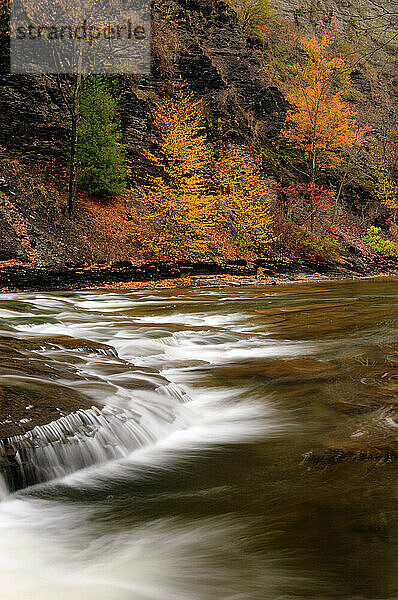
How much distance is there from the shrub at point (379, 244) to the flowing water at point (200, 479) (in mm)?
22406

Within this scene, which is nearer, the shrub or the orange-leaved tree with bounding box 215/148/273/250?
the orange-leaved tree with bounding box 215/148/273/250

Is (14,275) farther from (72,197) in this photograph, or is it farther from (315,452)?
(315,452)

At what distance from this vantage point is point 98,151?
61.9ft

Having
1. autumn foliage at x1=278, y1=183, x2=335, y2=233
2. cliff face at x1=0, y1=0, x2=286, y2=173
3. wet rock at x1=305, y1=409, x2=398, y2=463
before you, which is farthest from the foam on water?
autumn foliage at x1=278, y1=183, x2=335, y2=233

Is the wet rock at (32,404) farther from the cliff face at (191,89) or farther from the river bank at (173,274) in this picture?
the cliff face at (191,89)

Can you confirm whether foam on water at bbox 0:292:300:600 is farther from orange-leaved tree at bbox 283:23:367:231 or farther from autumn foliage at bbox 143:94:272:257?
orange-leaved tree at bbox 283:23:367:231

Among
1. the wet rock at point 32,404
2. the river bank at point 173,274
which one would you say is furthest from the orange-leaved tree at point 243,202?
the wet rock at point 32,404

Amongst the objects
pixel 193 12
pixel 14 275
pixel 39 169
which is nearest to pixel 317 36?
pixel 193 12

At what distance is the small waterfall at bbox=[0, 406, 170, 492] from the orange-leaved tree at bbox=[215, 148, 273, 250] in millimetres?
17852

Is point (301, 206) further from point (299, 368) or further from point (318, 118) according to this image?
point (299, 368)

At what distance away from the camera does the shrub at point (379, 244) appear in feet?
90.6

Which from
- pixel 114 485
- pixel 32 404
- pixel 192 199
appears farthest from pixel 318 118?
pixel 114 485

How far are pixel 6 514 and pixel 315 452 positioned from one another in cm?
206

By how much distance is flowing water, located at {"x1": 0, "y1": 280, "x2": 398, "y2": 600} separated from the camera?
7.23 feet
